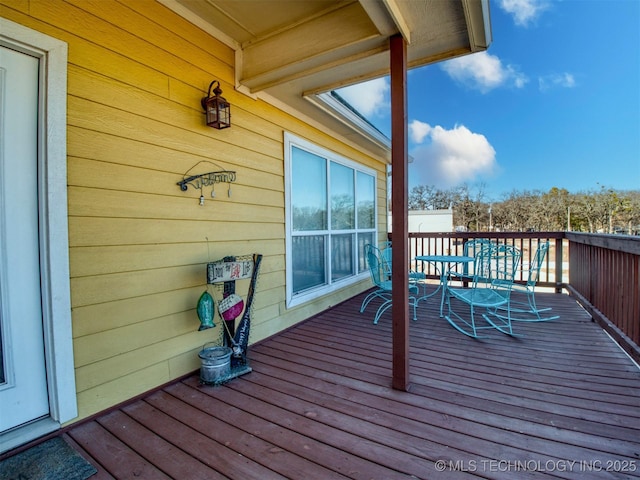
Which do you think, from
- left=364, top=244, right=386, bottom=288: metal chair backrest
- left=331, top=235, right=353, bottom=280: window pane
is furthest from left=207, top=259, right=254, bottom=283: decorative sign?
left=331, top=235, right=353, bottom=280: window pane

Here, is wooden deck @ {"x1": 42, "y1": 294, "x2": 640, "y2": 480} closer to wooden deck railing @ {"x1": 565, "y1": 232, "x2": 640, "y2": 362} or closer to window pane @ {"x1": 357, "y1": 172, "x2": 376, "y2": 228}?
wooden deck railing @ {"x1": 565, "y1": 232, "x2": 640, "y2": 362}

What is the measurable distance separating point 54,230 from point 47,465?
1101 millimetres

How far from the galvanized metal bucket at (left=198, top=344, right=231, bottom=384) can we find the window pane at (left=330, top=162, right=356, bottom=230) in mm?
2412

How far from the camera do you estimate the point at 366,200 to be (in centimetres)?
525

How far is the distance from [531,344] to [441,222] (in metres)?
10.5

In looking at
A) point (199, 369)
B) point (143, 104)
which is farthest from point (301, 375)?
point (143, 104)

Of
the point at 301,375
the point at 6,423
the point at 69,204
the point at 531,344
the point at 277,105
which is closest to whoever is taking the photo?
the point at 6,423

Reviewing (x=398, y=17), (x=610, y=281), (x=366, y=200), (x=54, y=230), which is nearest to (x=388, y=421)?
(x=54, y=230)

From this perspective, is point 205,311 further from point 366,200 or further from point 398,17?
point 366,200

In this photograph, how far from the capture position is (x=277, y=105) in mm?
3090

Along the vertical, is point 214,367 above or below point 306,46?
below

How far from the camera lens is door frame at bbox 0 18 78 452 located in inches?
60.1

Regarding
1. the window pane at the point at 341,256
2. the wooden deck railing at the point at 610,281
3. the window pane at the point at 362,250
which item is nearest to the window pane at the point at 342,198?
the window pane at the point at 341,256

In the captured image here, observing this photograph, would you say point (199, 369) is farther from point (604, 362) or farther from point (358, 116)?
point (358, 116)
